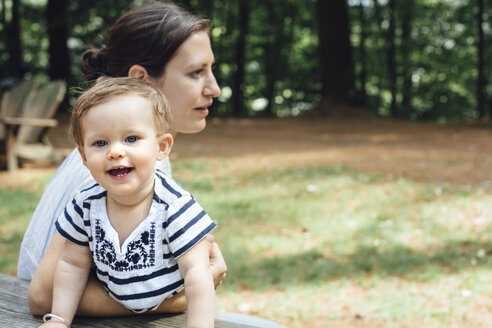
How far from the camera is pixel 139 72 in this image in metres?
1.94

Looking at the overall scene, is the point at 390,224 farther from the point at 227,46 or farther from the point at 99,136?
the point at 227,46

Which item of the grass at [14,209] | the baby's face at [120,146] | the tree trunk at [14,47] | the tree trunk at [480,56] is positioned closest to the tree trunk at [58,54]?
the tree trunk at [14,47]

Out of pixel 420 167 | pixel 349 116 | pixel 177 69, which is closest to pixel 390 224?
pixel 420 167

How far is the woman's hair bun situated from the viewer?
2.01m

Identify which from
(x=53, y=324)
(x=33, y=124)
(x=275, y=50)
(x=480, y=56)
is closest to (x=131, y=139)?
(x=53, y=324)

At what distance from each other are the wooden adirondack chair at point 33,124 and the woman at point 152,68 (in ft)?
20.1

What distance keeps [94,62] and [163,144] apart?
31.9 inches

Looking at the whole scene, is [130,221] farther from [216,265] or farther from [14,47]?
[14,47]

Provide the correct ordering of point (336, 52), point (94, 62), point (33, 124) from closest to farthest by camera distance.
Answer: point (94, 62)
point (33, 124)
point (336, 52)

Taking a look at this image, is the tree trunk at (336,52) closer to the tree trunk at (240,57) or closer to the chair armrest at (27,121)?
the tree trunk at (240,57)

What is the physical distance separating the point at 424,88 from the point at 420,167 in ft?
54.1

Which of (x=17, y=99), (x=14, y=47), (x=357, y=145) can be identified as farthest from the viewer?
(x=14, y=47)

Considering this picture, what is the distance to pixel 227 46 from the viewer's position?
21.2m

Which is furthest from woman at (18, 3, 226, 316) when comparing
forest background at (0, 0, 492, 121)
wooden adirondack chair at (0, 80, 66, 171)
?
forest background at (0, 0, 492, 121)
